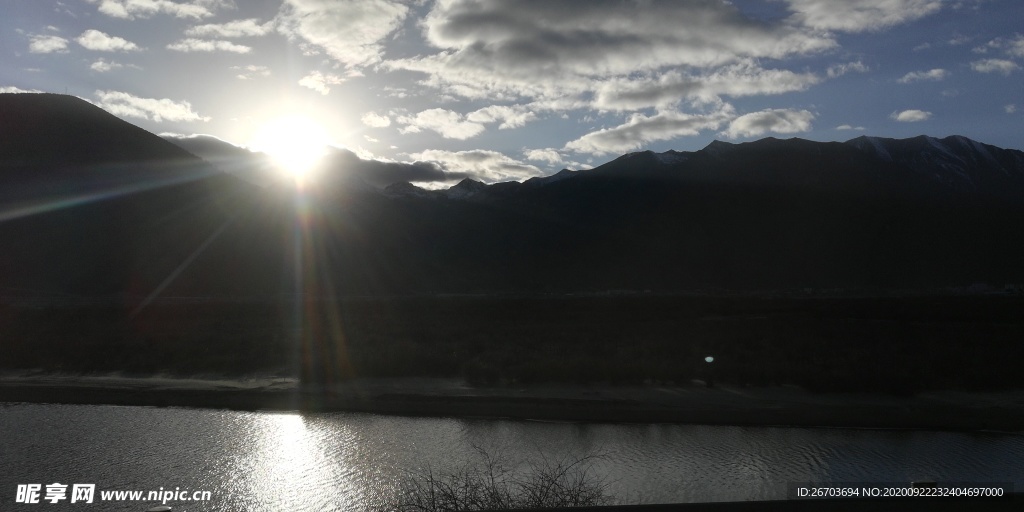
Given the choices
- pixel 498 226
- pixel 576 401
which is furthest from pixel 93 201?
pixel 576 401

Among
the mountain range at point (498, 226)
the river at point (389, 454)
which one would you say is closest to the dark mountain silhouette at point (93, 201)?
the mountain range at point (498, 226)

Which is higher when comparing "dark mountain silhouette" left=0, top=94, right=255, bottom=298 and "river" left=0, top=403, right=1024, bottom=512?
"dark mountain silhouette" left=0, top=94, right=255, bottom=298

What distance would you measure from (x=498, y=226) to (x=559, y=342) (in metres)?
74.0

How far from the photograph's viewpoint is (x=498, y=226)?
102125 mm

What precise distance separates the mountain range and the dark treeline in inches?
869

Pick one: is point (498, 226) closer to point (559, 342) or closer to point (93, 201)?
point (93, 201)

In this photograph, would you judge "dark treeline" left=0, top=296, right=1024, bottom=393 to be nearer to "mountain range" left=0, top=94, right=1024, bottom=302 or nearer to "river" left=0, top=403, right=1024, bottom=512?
"river" left=0, top=403, right=1024, bottom=512

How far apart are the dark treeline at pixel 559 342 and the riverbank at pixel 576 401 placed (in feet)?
3.57

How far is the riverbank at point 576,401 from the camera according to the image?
1803 centimetres

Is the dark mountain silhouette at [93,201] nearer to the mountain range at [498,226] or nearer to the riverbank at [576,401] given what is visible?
the mountain range at [498,226]

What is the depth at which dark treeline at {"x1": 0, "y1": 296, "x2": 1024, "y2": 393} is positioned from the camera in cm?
2227

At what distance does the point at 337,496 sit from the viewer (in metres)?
11.9

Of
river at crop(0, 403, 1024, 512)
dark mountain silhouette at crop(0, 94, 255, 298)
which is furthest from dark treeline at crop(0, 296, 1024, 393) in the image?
dark mountain silhouette at crop(0, 94, 255, 298)

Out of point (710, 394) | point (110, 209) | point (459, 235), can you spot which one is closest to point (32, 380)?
point (710, 394)
